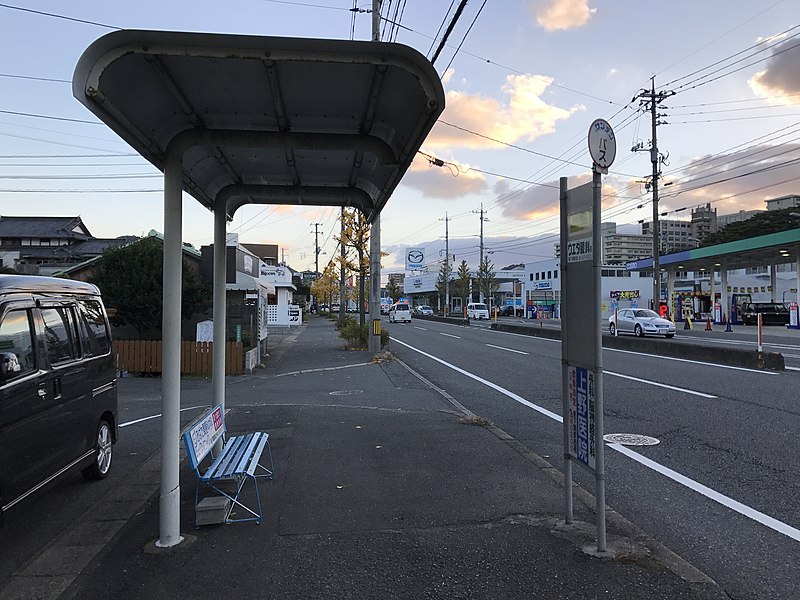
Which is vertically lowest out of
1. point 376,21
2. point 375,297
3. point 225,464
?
Result: point 225,464

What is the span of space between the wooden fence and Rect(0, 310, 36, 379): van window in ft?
37.8

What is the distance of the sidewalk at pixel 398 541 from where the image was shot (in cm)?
356

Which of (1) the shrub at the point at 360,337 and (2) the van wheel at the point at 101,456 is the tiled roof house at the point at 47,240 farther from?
(2) the van wheel at the point at 101,456

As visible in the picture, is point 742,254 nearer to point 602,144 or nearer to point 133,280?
point 133,280

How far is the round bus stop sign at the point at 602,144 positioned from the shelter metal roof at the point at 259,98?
3.83 feet

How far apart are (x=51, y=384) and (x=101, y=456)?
63.2 inches

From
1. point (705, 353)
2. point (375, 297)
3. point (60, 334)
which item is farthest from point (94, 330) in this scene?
point (705, 353)

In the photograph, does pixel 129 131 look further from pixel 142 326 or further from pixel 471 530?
pixel 142 326

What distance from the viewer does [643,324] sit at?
29.3 meters

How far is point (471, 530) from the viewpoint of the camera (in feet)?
14.5

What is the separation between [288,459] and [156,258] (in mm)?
12735

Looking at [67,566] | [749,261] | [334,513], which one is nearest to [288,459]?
[334,513]

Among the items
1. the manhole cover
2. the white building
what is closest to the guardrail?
the manhole cover

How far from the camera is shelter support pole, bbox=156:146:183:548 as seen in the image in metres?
4.21
